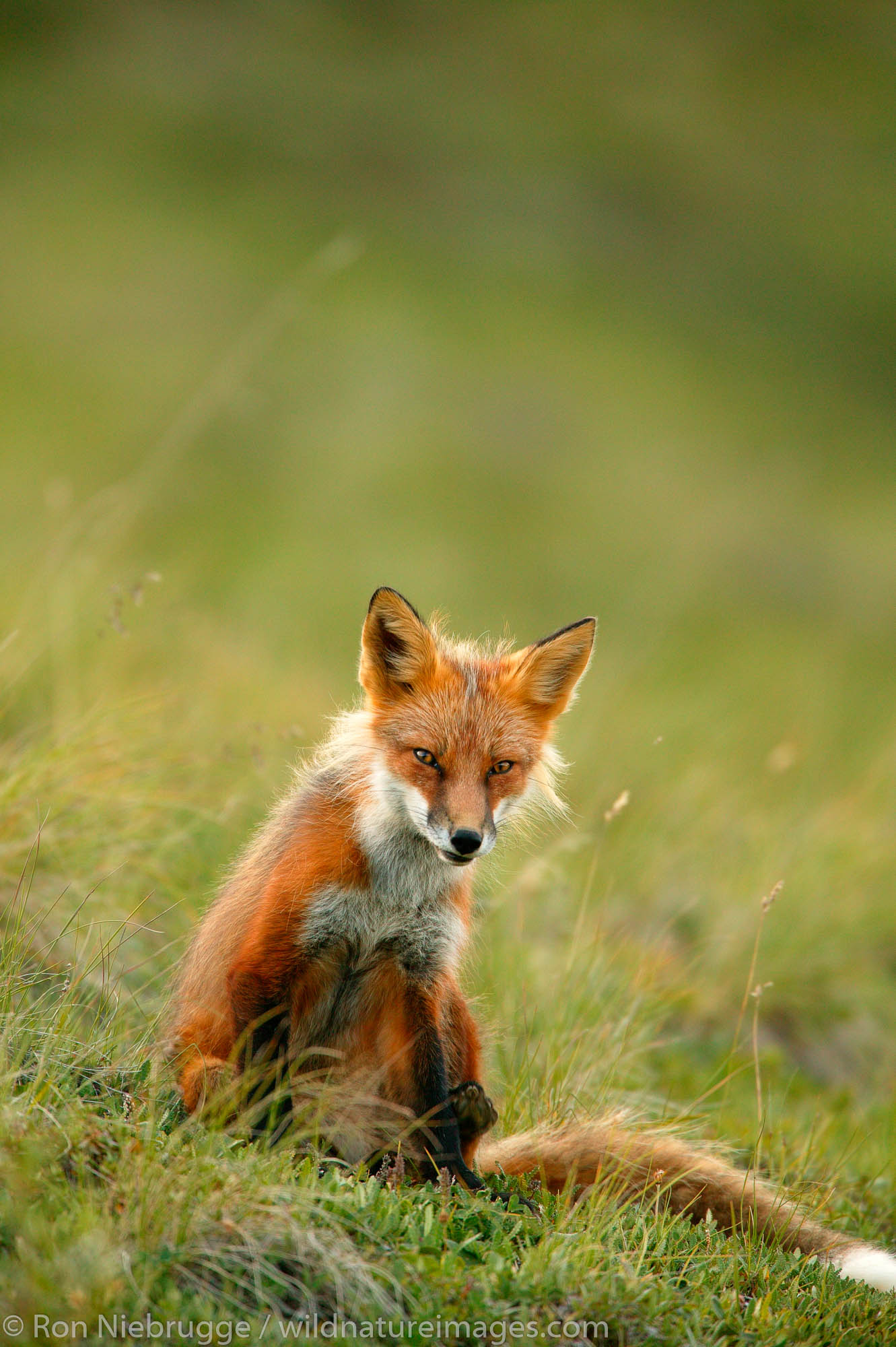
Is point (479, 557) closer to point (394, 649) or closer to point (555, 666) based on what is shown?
point (555, 666)

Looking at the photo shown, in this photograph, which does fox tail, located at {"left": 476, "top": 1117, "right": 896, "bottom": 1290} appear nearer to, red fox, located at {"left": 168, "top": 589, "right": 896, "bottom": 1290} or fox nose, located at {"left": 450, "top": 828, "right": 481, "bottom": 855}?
red fox, located at {"left": 168, "top": 589, "right": 896, "bottom": 1290}

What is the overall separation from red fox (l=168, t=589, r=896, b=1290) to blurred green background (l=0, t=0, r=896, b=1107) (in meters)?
0.46

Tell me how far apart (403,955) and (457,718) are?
918 mm

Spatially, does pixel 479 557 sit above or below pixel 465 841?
above

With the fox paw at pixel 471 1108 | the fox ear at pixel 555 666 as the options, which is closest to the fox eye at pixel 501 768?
the fox ear at pixel 555 666

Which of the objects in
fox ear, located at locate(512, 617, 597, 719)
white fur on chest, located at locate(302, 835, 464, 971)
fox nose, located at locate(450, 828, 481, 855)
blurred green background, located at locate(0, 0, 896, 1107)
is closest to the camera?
fox nose, located at locate(450, 828, 481, 855)

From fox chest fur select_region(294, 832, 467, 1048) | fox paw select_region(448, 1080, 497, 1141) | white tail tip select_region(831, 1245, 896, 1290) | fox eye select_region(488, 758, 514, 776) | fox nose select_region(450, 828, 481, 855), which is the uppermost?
fox eye select_region(488, 758, 514, 776)

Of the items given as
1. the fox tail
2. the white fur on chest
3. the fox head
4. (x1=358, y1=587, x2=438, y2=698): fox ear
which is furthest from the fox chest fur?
the fox tail

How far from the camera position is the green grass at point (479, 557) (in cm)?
341

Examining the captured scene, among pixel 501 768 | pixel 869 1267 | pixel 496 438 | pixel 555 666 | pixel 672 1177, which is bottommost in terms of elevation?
pixel 869 1267

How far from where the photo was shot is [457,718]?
4.27 metres

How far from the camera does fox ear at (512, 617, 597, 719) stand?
14.8 ft

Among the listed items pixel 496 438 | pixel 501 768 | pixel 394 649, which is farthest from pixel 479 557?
pixel 501 768

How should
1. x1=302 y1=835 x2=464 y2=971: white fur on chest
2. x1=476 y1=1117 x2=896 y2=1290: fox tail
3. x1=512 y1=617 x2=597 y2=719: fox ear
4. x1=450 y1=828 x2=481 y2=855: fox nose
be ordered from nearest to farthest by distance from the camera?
1. x1=450 y1=828 x2=481 y2=855: fox nose
2. x1=302 y1=835 x2=464 y2=971: white fur on chest
3. x1=476 y1=1117 x2=896 y2=1290: fox tail
4. x1=512 y1=617 x2=597 y2=719: fox ear
